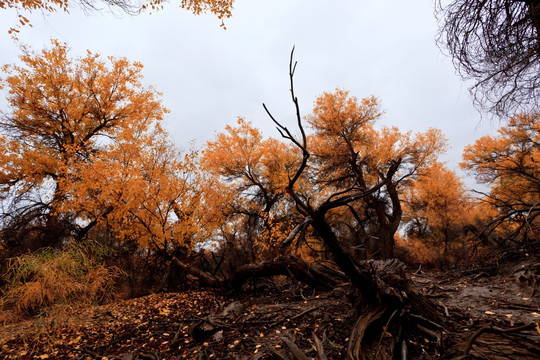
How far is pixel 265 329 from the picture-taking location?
4.00 meters

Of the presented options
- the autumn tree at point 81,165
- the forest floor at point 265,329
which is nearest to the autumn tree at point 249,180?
the autumn tree at point 81,165

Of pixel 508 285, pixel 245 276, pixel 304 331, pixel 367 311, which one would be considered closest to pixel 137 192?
pixel 245 276

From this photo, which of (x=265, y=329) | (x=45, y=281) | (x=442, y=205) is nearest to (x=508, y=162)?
(x=442, y=205)

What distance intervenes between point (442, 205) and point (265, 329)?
1838 centimetres

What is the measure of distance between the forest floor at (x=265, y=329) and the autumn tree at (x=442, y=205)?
40.7 ft

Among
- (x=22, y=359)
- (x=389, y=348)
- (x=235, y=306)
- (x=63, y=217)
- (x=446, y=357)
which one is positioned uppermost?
(x=63, y=217)

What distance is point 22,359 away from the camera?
3.82 m

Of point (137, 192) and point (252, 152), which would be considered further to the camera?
point (252, 152)

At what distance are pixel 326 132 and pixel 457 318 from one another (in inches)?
542

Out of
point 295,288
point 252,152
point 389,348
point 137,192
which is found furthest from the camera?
point 252,152

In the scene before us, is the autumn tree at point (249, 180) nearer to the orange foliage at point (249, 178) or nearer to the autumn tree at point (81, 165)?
the orange foliage at point (249, 178)

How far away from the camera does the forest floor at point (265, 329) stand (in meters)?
2.97

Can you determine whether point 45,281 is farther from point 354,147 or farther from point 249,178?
point 354,147

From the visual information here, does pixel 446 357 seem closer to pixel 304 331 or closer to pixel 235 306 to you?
pixel 304 331
